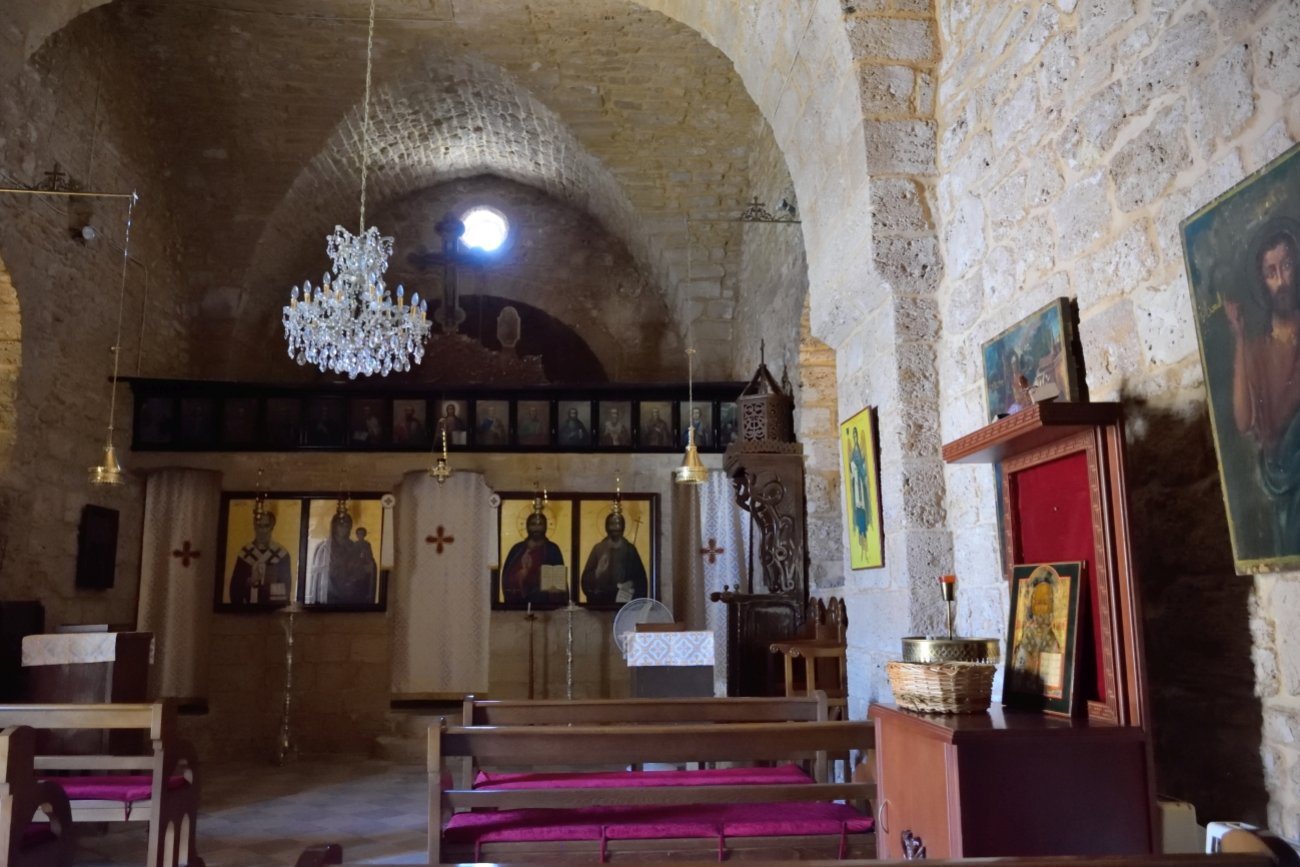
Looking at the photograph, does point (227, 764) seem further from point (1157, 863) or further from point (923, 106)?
point (1157, 863)

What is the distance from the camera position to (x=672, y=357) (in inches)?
464

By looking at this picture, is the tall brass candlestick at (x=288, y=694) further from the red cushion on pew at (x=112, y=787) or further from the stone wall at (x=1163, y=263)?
the stone wall at (x=1163, y=263)

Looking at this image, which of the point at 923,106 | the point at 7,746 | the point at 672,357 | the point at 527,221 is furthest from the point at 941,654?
the point at 527,221

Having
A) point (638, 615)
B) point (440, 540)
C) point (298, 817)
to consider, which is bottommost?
point (298, 817)

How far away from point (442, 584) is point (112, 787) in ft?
15.5

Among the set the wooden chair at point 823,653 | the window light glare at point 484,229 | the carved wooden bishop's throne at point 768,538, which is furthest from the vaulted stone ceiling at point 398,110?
the wooden chair at point 823,653

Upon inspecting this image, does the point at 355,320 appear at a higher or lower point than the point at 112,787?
higher

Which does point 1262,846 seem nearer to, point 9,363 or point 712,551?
point 712,551

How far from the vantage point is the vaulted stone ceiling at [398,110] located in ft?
29.0

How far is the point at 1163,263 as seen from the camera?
2602 mm

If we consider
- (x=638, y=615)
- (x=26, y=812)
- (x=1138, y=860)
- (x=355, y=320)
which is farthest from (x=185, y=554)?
(x=1138, y=860)

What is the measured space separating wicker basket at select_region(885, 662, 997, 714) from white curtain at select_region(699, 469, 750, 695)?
6538 mm

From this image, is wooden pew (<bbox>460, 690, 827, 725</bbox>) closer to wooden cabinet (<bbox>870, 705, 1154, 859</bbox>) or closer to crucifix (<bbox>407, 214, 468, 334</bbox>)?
wooden cabinet (<bbox>870, 705, 1154, 859</bbox>)

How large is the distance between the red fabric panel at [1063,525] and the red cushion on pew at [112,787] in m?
3.84
